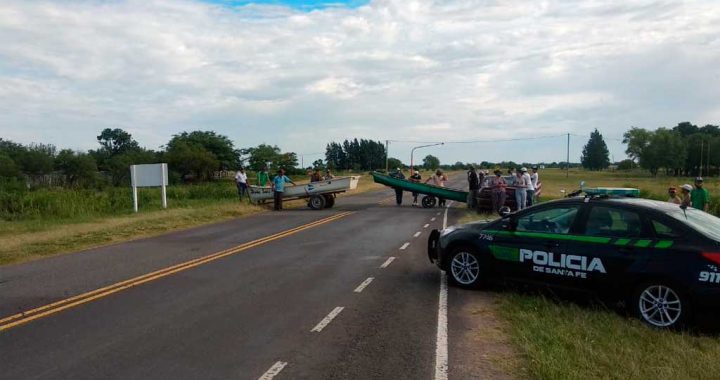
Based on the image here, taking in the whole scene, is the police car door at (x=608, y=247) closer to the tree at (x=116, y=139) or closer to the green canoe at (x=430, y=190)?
the green canoe at (x=430, y=190)

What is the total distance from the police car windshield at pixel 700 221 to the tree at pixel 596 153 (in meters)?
165

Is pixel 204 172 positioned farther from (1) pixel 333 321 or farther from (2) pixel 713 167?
(2) pixel 713 167

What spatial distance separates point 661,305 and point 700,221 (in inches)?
48.5

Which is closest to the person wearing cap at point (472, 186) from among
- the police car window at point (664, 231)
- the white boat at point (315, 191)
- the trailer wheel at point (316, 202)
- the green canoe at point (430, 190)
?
the green canoe at point (430, 190)

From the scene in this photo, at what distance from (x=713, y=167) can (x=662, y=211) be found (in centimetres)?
11749

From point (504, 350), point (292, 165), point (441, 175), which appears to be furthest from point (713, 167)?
point (504, 350)

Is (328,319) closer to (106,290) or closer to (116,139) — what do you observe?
(106,290)

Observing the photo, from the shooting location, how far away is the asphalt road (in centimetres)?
543

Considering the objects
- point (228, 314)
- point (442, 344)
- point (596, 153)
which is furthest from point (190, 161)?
point (596, 153)

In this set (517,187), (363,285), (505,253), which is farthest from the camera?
(517,187)

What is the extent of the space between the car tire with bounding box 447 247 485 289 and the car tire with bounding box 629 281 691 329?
2.28 metres

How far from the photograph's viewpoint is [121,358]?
5605mm

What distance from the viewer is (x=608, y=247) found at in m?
7.26

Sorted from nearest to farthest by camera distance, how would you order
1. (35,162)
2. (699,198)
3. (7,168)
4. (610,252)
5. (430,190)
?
(610,252), (699,198), (430,190), (7,168), (35,162)
